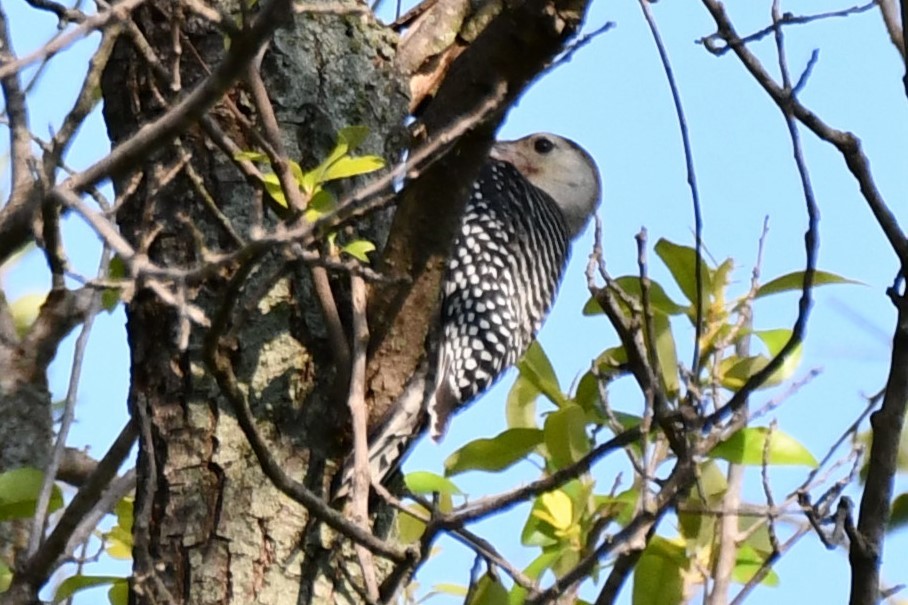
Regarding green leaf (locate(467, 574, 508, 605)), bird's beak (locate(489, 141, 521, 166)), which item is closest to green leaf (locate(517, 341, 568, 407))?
green leaf (locate(467, 574, 508, 605))

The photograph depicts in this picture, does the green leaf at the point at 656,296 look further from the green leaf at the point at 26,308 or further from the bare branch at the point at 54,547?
the green leaf at the point at 26,308

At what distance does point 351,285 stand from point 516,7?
2.14ft

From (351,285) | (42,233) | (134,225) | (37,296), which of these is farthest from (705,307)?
(37,296)

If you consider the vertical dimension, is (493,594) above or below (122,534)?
below

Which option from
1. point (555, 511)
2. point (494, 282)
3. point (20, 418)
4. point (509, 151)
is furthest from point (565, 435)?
point (509, 151)

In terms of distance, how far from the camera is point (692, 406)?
2250mm

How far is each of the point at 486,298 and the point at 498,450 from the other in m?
0.93

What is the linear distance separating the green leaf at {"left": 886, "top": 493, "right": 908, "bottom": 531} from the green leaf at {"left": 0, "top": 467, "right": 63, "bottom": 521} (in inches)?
54.3

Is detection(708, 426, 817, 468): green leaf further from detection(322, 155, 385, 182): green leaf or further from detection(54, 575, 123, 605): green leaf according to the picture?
detection(54, 575, 123, 605): green leaf

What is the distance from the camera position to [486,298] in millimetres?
3609

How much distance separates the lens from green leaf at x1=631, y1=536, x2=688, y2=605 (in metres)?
2.57

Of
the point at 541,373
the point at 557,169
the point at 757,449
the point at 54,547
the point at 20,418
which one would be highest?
the point at 557,169

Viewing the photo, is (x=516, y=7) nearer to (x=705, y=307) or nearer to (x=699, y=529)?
(x=705, y=307)

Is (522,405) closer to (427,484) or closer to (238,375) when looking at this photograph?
(427,484)
